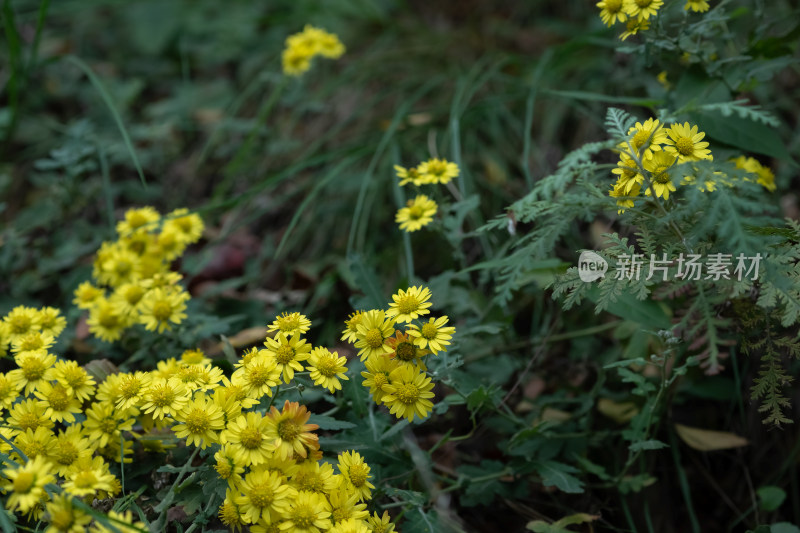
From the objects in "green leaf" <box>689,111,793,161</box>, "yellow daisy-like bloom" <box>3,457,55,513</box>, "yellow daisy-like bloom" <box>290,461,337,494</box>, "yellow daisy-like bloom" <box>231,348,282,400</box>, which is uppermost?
"green leaf" <box>689,111,793,161</box>

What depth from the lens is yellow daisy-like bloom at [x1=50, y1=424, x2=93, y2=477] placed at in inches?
42.9

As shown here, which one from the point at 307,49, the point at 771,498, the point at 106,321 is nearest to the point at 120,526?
the point at 106,321

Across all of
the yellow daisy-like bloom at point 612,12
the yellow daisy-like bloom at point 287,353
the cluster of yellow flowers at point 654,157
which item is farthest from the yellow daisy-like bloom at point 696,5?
the yellow daisy-like bloom at point 287,353

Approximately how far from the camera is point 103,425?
1.16m

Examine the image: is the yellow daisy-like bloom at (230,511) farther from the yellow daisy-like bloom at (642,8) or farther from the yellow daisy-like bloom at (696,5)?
the yellow daisy-like bloom at (696,5)

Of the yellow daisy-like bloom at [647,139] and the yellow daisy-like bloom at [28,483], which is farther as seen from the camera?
the yellow daisy-like bloom at [647,139]

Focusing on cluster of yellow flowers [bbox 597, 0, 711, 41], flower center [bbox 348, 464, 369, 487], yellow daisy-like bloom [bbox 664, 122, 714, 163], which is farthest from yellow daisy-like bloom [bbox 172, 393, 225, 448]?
cluster of yellow flowers [bbox 597, 0, 711, 41]

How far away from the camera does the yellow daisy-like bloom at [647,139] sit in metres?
1.09

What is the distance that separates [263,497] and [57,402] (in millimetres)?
452

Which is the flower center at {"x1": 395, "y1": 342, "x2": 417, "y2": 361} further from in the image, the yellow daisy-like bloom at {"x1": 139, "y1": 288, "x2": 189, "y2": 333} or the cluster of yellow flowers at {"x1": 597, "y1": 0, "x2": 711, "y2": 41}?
the cluster of yellow flowers at {"x1": 597, "y1": 0, "x2": 711, "y2": 41}

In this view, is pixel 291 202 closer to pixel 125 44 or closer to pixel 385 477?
pixel 385 477

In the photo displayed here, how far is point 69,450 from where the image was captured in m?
1.10

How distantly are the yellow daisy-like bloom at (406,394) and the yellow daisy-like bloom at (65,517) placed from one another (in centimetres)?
46

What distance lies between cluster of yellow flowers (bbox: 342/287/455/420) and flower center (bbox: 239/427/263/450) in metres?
0.18
